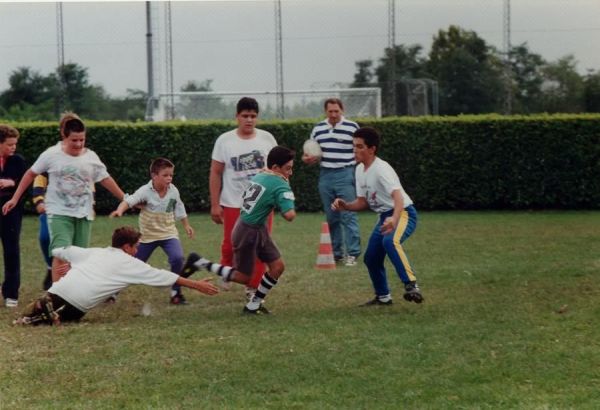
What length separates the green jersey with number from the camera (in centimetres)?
838

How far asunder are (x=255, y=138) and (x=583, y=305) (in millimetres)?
3350

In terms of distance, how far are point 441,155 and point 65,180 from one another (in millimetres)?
12188

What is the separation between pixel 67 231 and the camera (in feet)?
29.0

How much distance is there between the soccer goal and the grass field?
13.5 meters

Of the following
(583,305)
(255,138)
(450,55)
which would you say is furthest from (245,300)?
(450,55)

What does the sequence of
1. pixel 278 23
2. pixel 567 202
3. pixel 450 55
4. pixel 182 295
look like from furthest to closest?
pixel 450 55 < pixel 278 23 < pixel 567 202 < pixel 182 295

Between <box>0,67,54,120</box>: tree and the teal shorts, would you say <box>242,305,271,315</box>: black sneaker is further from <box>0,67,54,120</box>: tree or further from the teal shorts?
<box>0,67,54,120</box>: tree

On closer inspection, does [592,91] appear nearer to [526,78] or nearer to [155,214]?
[526,78]

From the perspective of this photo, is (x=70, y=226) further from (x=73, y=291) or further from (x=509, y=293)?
(x=509, y=293)

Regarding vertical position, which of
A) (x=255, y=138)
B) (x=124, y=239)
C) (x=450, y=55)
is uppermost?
(x=450, y=55)

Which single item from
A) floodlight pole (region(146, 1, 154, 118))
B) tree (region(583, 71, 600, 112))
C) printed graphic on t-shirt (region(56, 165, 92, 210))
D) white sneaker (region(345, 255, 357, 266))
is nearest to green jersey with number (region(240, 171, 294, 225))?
printed graphic on t-shirt (region(56, 165, 92, 210))

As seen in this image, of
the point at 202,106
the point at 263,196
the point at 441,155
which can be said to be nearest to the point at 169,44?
the point at 202,106

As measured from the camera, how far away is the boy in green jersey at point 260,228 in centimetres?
840

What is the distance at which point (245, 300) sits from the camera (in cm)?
945
